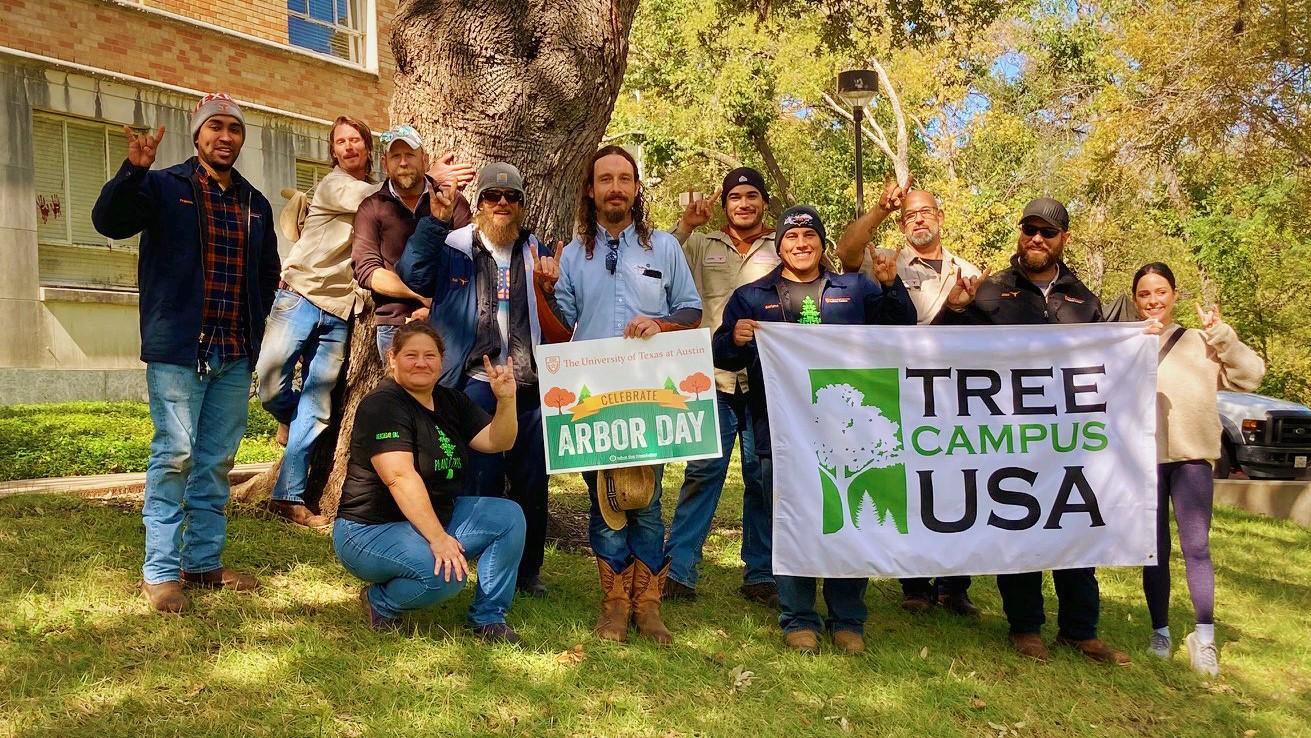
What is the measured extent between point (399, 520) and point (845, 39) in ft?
27.7

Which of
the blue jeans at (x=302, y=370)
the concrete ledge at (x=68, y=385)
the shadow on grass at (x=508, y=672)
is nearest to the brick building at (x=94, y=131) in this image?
Answer: the concrete ledge at (x=68, y=385)

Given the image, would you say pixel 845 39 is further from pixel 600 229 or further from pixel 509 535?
pixel 509 535

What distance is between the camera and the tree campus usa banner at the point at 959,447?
17.3 ft

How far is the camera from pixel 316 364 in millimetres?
6570

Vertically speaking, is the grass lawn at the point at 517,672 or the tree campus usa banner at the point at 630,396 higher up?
the tree campus usa banner at the point at 630,396

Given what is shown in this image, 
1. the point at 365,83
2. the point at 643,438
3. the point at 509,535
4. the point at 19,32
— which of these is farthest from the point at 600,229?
the point at 365,83

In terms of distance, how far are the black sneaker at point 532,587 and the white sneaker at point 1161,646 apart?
3.11 metres

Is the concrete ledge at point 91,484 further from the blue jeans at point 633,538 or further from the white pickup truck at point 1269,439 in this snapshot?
the white pickup truck at point 1269,439

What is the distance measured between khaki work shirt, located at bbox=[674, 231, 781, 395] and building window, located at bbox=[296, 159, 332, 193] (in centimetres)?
1339

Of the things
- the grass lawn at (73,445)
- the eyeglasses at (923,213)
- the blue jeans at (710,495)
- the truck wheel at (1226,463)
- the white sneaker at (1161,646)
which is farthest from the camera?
the truck wheel at (1226,463)

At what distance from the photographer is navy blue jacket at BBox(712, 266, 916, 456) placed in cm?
543

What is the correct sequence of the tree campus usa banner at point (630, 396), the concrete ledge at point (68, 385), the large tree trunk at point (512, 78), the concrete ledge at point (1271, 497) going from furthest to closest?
the concrete ledge at point (68, 385)
the concrete ledge at point (1271, 497)
the large tree trunk at point (512, 78)
the tree campus usa banner at point (630, 396)

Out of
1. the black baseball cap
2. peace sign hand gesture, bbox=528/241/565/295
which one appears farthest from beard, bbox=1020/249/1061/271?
peace sign hand gesture, bbox=528/241/565/295

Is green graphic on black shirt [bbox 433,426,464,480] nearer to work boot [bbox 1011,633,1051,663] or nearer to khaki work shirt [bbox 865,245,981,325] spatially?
khaki work shirt [bbox 865,245,981,325]
